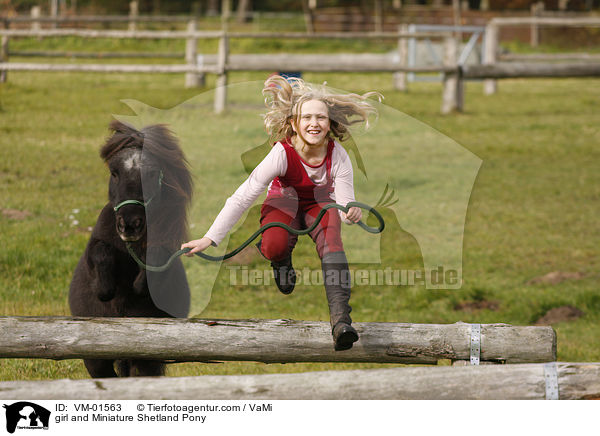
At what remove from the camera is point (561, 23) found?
17828 millimetres

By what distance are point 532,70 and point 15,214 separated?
10.9 metres

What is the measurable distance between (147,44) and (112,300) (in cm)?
2871

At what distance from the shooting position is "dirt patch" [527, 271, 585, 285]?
8.23m

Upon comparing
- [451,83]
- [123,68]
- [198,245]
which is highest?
[123,68]

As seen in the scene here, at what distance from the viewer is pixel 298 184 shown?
3.27m

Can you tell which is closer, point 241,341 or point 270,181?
point 270,181

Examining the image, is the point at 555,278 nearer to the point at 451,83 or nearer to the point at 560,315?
the point at 560,315

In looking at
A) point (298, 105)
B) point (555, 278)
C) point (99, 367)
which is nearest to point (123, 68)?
point (555, 278)

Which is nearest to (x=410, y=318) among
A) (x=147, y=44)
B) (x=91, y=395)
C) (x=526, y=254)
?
(x=526, y=254)

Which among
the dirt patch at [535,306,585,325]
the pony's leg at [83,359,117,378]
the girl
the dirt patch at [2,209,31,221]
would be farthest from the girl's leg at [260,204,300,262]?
the dirt patch at [2,209,31,221]

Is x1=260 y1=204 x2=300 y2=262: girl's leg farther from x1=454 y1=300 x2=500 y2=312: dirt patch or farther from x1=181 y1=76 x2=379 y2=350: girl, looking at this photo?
x1=454 y1=300 x2=500 y2=312: dirt patch

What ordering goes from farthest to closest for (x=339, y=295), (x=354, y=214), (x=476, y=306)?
(x=476, y=306), (x=339, y=295), (x=354, y=214)

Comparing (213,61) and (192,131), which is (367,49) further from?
(192,131)

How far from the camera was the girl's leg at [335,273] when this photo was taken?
3195mm
